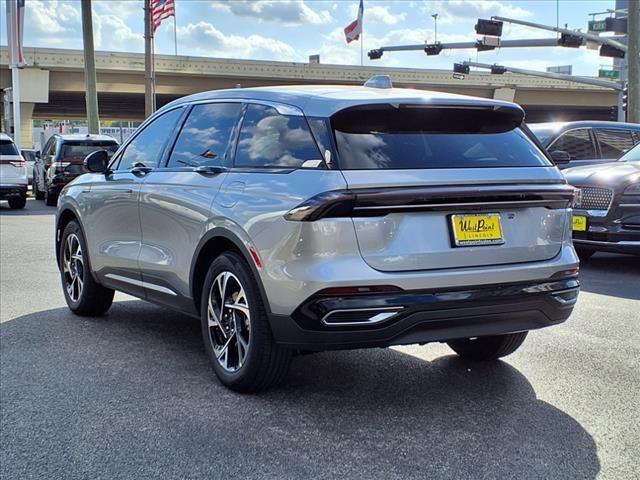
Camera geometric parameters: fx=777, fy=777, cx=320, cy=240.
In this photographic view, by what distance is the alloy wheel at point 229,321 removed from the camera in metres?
4.36

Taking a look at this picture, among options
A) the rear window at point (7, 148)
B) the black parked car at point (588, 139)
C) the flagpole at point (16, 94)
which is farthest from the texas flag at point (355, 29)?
the black parked car at point (588, 139)

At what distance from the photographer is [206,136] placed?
502 centimetres

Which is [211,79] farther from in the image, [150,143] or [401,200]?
[401,200]

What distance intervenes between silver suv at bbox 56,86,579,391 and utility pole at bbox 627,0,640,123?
19.8 m

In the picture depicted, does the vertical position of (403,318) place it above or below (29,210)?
above

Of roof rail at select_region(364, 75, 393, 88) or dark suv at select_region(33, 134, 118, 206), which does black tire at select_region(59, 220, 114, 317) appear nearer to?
roof rail at select_region(364, 75, 393, 88)

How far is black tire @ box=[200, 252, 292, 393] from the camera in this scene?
4141 mm

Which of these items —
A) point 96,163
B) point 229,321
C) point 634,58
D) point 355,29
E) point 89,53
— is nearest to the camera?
point 229,321

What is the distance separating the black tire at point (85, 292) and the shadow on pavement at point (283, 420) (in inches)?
36.4

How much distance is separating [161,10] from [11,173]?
35.3 feet

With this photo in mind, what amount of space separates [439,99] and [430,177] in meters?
0.57

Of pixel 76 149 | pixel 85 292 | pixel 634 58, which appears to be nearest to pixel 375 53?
pixel 634 58

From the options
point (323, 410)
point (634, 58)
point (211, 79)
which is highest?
point (211, 79)

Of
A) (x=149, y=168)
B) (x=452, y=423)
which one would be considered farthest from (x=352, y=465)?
(x=149, y=168)
